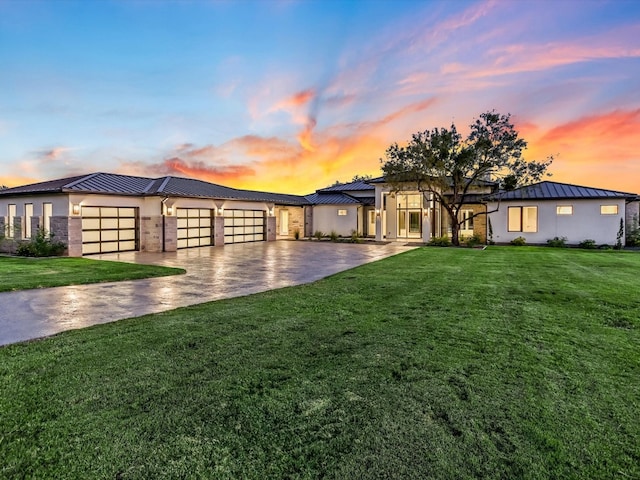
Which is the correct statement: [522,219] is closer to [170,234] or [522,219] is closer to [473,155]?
[473,155]

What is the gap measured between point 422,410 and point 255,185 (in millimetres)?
31843

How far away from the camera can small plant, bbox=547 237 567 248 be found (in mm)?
21938

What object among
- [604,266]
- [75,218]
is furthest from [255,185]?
[604,266]

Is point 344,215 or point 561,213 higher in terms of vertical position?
point 344,215

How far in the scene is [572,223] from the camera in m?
22.5

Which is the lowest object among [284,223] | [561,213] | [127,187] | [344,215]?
[284,223]

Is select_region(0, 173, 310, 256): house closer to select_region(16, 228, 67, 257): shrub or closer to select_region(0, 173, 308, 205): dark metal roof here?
select_region(0, 173, 308, 205): dark metal roof

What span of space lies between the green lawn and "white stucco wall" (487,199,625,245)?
19.9 meters

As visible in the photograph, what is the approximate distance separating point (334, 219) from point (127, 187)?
54.9 feet

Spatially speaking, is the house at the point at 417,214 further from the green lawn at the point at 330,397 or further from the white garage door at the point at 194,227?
the green lawn at the point at 330,397

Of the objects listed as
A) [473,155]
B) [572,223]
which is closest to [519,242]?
[572,223]

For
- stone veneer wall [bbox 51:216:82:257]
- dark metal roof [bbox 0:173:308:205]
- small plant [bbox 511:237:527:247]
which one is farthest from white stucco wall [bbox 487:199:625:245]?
stone veneer wall [bbox 51:216:82:257]

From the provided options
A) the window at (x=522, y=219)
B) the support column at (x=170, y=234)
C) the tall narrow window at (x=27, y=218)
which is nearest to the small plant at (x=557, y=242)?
the window at (x=522, y=219)

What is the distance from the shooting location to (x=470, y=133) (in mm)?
20922
